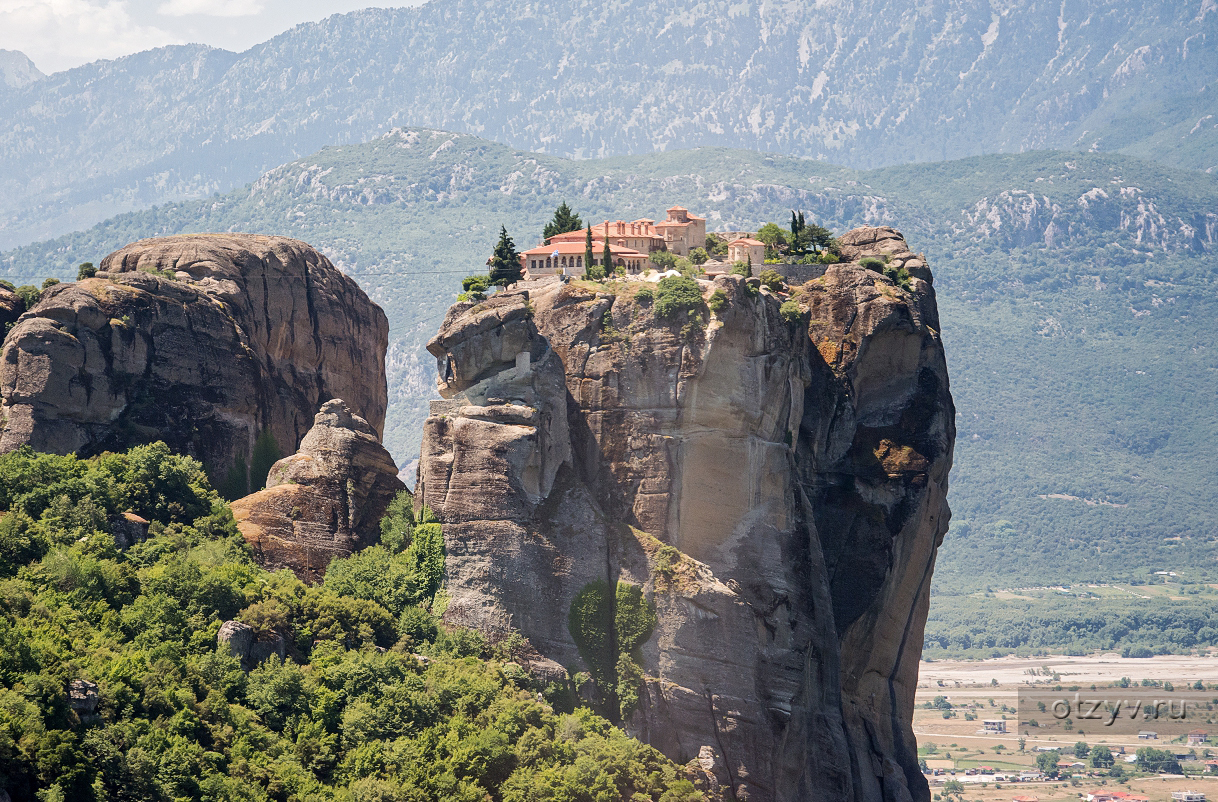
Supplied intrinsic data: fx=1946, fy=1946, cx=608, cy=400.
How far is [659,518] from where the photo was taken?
106375mm

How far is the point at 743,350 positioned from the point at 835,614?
748 inches

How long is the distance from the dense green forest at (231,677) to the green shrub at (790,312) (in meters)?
25.3

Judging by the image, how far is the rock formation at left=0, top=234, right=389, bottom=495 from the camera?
107m

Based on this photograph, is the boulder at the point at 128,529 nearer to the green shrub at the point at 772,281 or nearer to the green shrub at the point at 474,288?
the green shrub at the point at 474,288

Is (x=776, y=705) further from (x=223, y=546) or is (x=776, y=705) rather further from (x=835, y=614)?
(x=223, y=546)

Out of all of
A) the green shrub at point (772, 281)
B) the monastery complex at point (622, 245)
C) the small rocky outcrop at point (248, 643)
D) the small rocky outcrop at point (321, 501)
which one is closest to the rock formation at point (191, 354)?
the small rocky outcrop at point (321, 501)

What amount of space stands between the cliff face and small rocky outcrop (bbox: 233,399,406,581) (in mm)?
4463

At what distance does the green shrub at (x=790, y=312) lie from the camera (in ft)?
378

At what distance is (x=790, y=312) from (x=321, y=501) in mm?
29750

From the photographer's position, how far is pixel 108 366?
109312 millimetres

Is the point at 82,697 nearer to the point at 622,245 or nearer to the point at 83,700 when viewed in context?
the point at 83,700

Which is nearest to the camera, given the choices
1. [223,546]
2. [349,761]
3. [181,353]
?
[349,761]

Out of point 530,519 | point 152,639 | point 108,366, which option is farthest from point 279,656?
point 108,366

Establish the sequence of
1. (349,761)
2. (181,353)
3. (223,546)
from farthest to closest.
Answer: (181,353), (223,546), (349,761)
